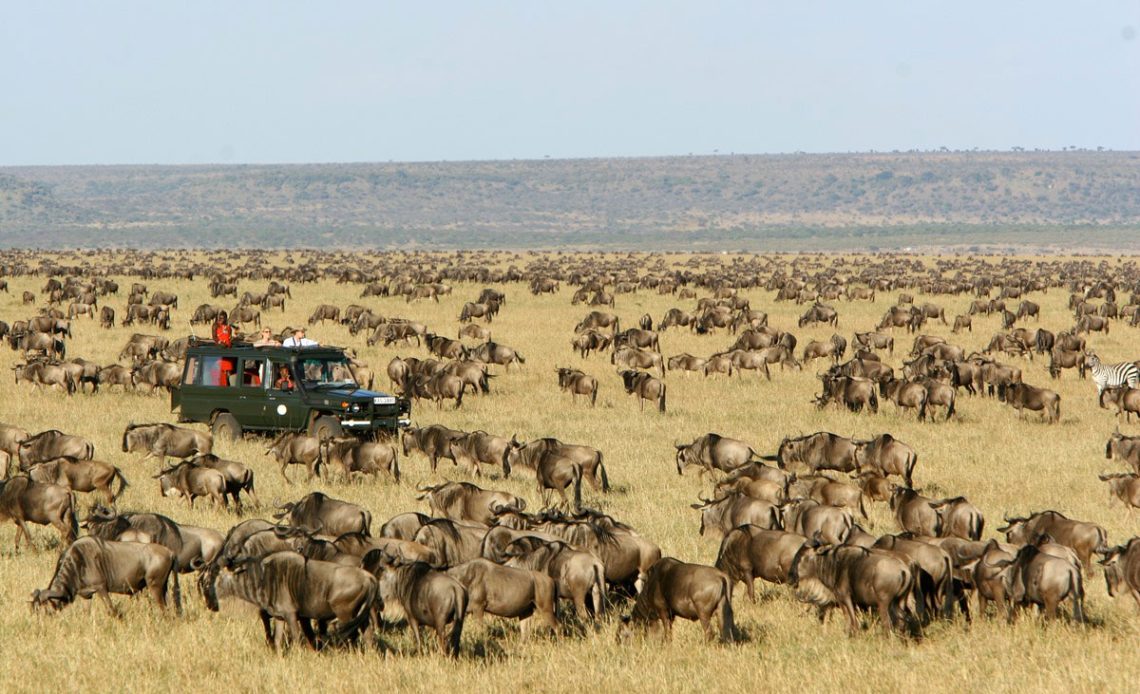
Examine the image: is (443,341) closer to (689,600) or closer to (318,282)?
(689,600)

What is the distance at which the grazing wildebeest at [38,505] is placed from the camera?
1260cm

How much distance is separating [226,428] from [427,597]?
1164cm

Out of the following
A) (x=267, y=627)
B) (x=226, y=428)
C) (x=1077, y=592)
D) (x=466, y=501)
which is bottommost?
(x=226, y=428)

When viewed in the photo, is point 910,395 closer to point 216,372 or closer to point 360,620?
point 216,372

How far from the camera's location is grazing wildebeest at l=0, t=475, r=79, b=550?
12.6m

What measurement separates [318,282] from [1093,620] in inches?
2159

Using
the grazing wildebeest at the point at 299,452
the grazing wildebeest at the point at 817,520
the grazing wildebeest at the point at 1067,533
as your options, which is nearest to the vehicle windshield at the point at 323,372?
the grazing wildebeest at the point at 299,452

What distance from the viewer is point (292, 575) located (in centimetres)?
934

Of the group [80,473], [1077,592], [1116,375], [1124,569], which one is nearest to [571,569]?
[1077,592]

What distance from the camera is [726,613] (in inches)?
384

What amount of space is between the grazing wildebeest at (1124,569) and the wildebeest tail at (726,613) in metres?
3.34

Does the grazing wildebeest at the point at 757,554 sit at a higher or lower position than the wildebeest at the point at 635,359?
higher

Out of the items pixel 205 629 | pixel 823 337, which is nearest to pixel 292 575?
pixel 205 629

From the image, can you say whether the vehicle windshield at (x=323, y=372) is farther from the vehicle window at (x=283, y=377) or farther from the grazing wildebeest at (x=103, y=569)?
the grazing wildebeest at (x=103, y=569)
